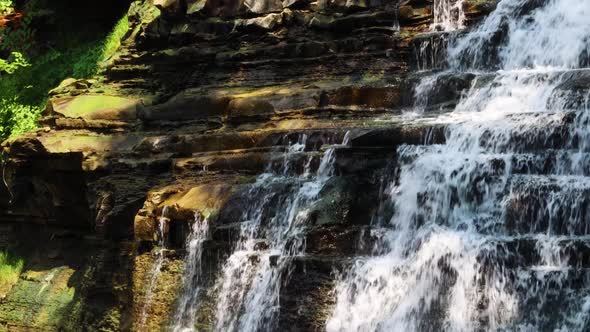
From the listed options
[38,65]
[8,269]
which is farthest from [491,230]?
[38,65]

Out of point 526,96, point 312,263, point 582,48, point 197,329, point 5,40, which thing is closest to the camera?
point 312,263

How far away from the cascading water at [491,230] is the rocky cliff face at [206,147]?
0.42 meters

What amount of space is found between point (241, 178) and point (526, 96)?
4.35m

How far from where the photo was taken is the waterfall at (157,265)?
458 inches

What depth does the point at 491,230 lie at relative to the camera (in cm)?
902

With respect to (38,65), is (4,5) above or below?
above

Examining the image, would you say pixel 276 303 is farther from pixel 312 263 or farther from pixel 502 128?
pixel 502 128

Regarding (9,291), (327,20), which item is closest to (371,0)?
(327,20)

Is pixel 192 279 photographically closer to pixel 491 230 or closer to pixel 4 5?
pixel 491 230

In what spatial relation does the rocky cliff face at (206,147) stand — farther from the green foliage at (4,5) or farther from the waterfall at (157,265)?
the green foliage at (4,5)

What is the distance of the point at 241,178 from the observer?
1214 cm

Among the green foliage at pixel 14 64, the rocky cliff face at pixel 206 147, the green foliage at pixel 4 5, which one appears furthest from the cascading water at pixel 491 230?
the green foliage at pixel 4 5

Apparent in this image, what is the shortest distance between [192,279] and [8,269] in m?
6.23

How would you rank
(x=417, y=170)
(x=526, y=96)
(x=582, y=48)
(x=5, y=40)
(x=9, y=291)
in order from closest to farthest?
(x=417, y=170) → (x=526, y=96) → (x=582, y=48) → (x=9, y=291) → (x=5, y=40)
